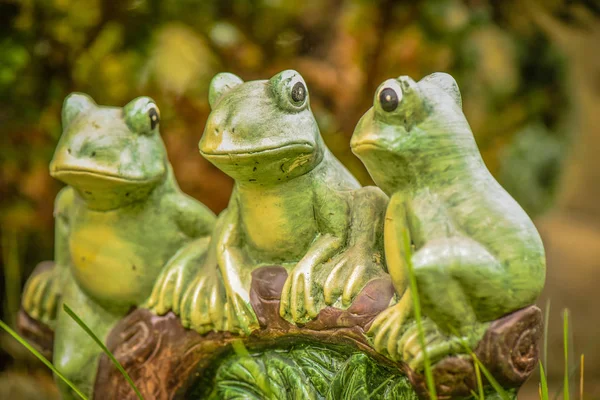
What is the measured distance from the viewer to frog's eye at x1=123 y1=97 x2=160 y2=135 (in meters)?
1.17

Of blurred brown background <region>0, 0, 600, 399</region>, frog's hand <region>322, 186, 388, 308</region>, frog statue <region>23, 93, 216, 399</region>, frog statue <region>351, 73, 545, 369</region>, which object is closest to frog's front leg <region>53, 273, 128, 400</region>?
frog statue <region>23, 93, 216, 399</region>

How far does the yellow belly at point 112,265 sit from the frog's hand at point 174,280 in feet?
0.10

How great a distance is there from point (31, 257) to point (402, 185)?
6.04 feet

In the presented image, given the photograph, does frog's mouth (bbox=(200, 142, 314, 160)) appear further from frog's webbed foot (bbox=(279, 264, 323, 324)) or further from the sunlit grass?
the sunlit grass

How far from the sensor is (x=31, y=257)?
246 centimetres

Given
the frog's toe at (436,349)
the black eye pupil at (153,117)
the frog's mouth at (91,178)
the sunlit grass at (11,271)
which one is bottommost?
the sunlit grass at (11,271)

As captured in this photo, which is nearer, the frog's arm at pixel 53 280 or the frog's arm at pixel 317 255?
the frog's arm at pixel 317 255

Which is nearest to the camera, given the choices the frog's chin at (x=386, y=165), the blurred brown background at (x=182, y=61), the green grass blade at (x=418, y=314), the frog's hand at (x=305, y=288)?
the green grass blade at (x=418, y=314)

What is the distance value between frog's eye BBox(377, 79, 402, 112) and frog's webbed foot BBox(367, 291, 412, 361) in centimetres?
24

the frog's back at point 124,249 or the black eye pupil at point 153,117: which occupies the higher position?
the black eye pupil at point 153,117

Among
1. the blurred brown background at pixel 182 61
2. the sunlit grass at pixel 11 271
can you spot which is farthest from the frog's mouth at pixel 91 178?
the sunlit grass at pixel 11 271

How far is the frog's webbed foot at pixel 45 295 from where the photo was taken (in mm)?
1337

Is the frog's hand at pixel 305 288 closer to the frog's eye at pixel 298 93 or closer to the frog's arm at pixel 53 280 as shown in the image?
the frog's eye at pixel 298 93

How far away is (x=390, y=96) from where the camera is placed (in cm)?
92
